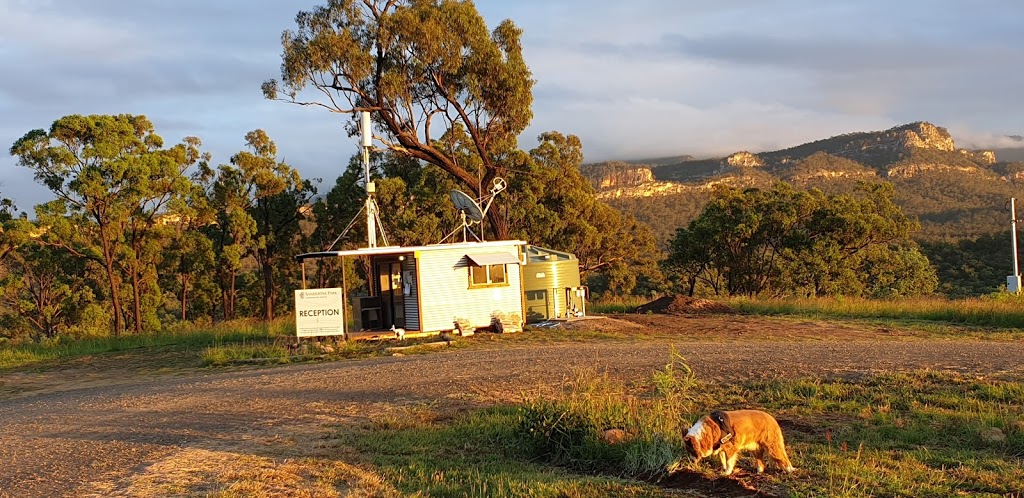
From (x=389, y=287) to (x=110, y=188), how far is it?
13.8 metres

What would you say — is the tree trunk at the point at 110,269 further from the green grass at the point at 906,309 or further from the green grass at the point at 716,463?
the green grass at the point at 716,463

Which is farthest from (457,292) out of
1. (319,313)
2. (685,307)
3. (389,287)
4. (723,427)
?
(723,427)

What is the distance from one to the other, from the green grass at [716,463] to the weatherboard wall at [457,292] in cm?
967

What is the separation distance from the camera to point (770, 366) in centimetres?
1104

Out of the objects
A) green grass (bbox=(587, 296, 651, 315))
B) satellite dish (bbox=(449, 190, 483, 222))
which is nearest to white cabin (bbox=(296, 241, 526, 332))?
satellite dish (bbox=(449, 190, 483, 222))

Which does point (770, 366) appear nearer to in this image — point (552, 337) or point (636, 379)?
point (636, 379)

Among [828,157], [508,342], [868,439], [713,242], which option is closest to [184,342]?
[508,342]

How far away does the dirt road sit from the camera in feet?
22.6

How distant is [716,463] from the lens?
601 cm

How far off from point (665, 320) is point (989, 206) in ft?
183

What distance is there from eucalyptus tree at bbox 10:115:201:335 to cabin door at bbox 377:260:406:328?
13.0 m

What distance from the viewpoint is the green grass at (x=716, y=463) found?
5.55 meters

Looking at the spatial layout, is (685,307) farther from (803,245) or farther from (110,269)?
(110,269)

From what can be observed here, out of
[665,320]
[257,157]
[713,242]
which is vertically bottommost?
[665,320]
